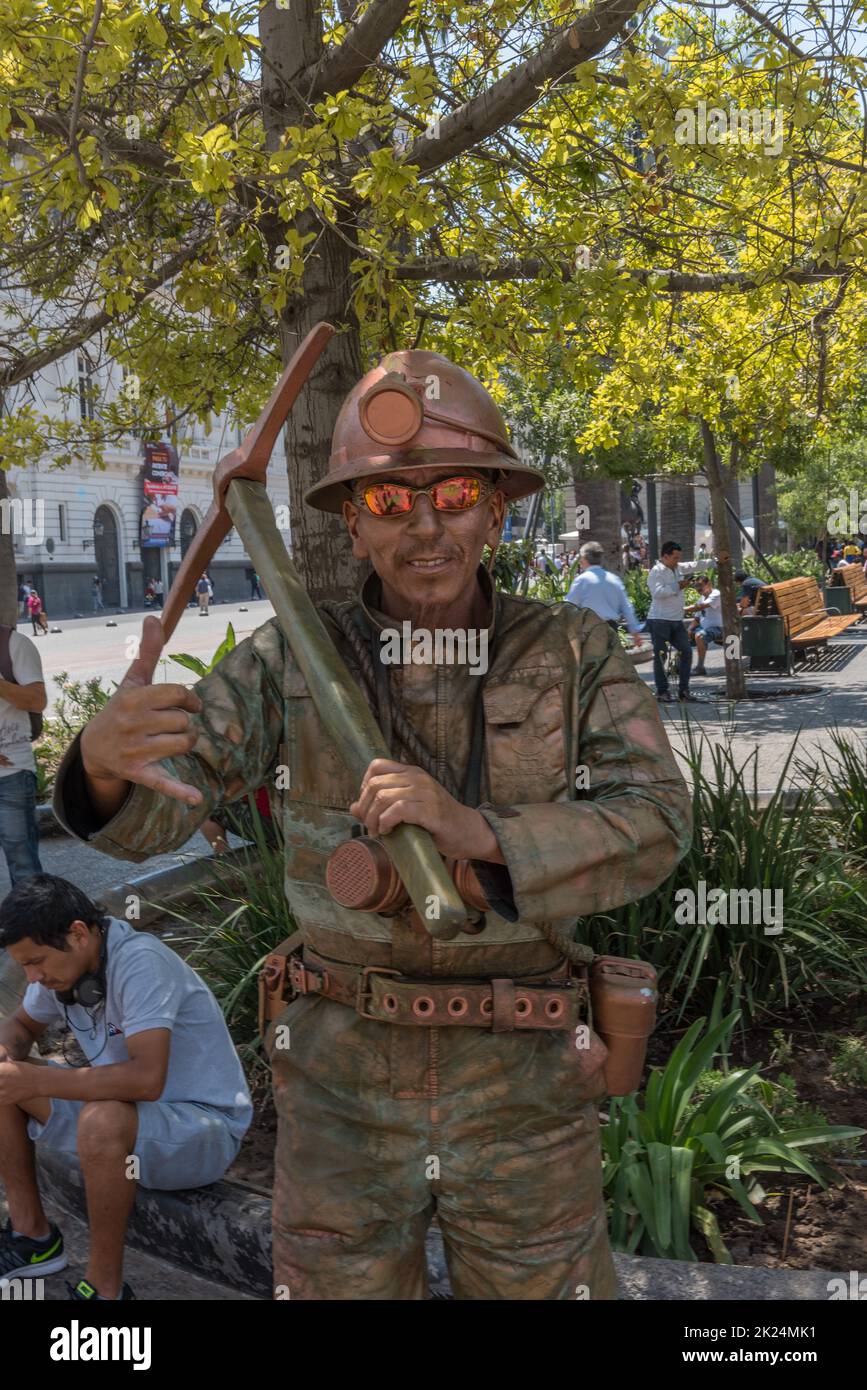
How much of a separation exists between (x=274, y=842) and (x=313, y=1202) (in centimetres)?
371

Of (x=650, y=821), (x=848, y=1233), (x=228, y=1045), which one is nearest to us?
(x=650, y=821)

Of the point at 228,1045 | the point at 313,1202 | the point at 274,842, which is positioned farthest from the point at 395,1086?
the point at 274,842

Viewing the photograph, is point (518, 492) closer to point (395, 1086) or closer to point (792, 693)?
point (395, 1086)

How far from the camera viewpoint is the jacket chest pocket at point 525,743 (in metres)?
2.02

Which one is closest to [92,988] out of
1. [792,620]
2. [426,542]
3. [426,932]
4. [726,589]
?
[426,932]

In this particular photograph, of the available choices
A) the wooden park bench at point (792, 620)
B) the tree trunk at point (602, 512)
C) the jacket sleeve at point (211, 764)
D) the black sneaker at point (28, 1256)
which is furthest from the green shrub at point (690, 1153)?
the tree trunk at point (602, 512)

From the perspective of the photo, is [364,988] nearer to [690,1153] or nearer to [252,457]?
[252,457]

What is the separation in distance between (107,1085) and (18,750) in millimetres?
2922

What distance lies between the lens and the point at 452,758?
2.08 meters

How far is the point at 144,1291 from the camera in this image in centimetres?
357

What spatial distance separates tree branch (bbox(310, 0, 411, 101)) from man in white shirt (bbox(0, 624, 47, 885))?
8.51 feet

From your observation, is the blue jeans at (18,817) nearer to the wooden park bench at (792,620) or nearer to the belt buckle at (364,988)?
the belt buckle at (364,988)

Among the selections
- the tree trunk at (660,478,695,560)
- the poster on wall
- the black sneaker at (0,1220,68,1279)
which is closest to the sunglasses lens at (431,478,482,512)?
the black sneaker at (0,1220,68,1279)

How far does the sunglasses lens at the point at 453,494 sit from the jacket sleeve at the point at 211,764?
1.06ft
